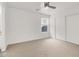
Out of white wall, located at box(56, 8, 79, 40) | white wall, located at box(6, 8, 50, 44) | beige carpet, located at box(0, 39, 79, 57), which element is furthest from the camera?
white wall, located at box(56, 8, 79, 40)

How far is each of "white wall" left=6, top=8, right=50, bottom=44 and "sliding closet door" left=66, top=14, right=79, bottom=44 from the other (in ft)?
7.61

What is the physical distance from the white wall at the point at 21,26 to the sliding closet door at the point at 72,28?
232cm

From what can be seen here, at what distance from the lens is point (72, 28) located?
5.16 m

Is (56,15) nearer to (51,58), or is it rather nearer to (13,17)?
(13,17)

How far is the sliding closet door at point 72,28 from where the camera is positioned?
4.85 m

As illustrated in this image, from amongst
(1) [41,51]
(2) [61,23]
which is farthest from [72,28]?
(1) [41,51]

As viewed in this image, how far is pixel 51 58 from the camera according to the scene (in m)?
2.72

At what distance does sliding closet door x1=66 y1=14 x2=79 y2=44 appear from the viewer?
4846 millimetres

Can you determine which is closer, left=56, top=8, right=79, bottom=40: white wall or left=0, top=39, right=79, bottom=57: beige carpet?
left=0, top=39, right=79, bottom=57: beige carpet

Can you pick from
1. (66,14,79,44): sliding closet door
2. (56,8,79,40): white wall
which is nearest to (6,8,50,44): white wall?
(56,8,79,40): white wall

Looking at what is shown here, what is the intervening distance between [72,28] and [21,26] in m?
3.26

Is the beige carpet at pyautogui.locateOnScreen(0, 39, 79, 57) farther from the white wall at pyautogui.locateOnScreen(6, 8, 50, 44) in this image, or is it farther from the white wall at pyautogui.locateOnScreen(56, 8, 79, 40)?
the white wall at pyautogui.locateOnScreen(56, 8, 79, 40)

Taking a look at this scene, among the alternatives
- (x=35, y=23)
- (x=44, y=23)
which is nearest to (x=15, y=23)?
(x=35, y=23)

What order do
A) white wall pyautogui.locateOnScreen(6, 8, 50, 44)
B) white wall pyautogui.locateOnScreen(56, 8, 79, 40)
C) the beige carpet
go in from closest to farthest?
the beige carpet < white wall pyautogui.locateOnScreen(6, 8, 50, 44) < white wall pyautogui.locateOnScreen(56, 8, 79, 40)
